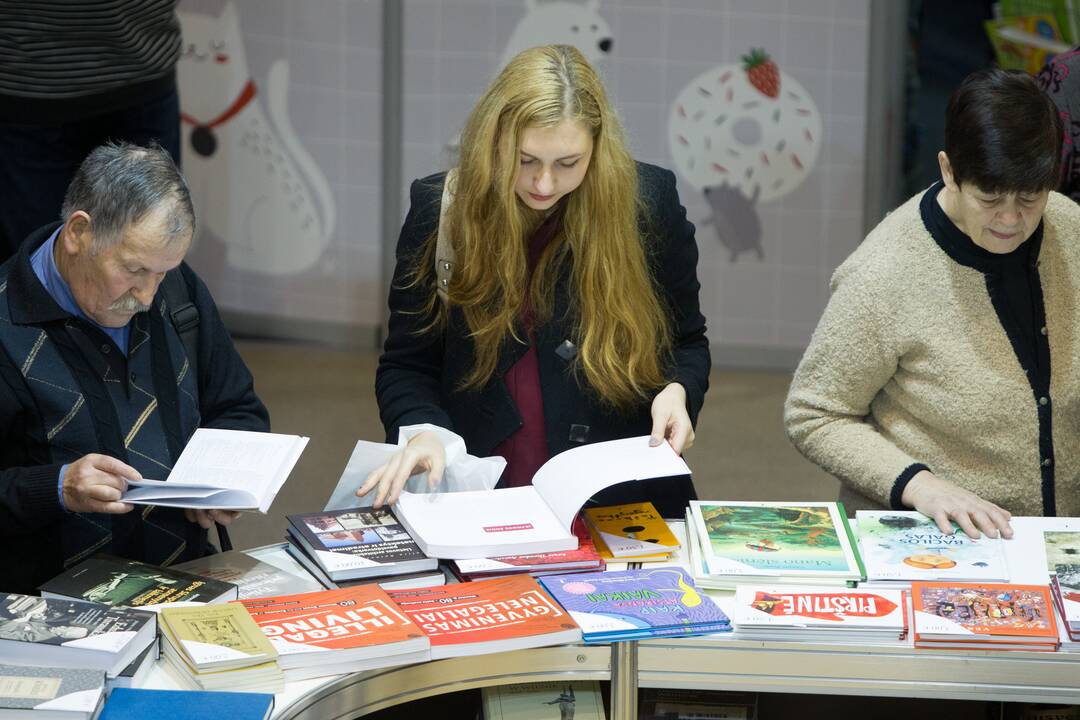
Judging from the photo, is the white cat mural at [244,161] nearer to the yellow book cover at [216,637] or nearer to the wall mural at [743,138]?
the wall mural at [743,138]

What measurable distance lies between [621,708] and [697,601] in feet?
0.70

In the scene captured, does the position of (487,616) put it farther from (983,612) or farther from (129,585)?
(983,612)

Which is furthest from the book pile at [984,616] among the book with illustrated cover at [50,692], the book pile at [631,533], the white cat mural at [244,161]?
the white cat mural at [244,161]

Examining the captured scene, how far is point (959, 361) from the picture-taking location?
8.93 feet

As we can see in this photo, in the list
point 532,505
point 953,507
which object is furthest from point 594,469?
point 953,507

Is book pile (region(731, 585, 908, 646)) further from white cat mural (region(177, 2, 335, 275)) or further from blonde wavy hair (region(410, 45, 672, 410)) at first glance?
white cat mural (region(177, 2, 335, 275))

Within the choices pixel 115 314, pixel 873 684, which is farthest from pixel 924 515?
pixel 115 314

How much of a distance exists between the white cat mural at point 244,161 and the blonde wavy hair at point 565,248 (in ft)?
11.2

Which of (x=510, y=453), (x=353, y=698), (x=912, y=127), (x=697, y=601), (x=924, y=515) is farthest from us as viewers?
(x=912, y=127)

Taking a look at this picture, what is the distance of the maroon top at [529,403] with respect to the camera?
278 centimetres

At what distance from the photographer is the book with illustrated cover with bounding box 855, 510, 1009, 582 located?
2.42m

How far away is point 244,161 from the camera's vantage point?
6094 mm

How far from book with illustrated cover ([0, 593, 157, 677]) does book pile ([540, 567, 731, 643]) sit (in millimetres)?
665

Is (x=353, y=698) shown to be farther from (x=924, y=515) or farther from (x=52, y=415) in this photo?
(x=924, y=515)
